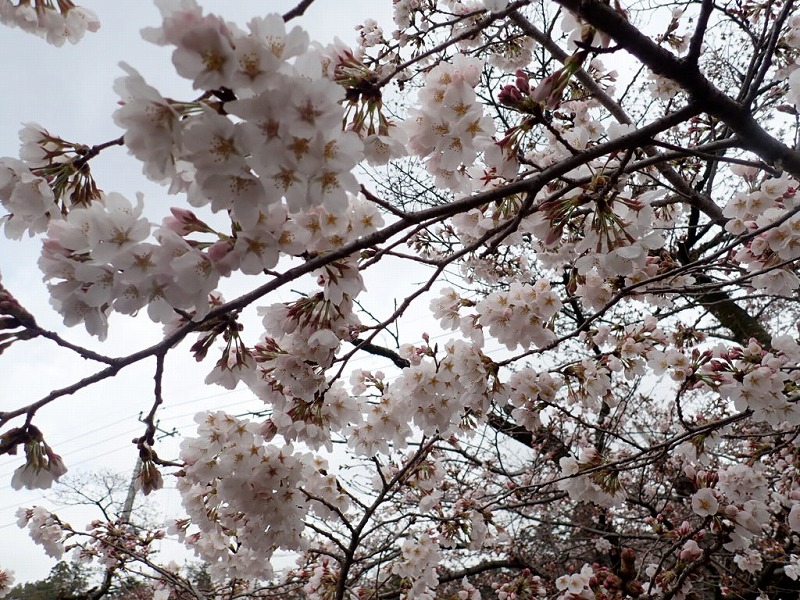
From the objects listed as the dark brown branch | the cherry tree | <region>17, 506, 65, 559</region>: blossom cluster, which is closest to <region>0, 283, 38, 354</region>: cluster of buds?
the cherry tree

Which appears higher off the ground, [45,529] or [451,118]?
[451,118]

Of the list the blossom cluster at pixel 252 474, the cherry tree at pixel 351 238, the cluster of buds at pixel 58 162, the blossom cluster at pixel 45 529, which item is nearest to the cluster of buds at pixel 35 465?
the cherry tree at pixel 351 238

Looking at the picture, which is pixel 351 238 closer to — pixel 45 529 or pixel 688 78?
pixel 688 78

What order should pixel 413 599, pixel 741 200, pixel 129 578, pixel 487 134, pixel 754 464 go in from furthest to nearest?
pixel 129 578 < pixel 413 599 < pixel 754 464 < pixel 741 200 < pixel 487 134

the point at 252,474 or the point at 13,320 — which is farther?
the point at 252,474

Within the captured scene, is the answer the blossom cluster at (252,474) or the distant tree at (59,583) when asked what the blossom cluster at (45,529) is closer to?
the blossom cluster at (252,474)

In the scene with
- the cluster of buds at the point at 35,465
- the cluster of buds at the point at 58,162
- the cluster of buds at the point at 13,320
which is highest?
the cluster of buds at the point at 58,162

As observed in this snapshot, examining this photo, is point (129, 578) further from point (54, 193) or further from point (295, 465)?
point (54, 193)

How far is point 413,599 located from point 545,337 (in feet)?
9.26

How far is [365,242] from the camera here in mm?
1072

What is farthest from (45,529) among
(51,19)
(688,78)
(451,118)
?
(688,78)

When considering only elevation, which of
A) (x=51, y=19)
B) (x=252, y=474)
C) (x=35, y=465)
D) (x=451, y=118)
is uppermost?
(x=51, y=19)

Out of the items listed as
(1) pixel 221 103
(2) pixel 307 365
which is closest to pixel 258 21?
(1) pixel 221 103

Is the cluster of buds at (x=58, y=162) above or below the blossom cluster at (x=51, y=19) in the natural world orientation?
below
